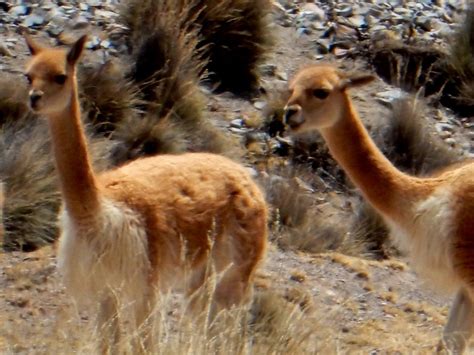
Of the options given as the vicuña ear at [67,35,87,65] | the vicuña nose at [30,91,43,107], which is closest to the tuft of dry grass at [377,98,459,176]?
the vicuña ear at [67,35,87,65]

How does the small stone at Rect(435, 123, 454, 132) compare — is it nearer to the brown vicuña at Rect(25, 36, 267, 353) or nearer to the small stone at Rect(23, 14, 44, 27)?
the small stone at Rect(23, 14, 44, 27)

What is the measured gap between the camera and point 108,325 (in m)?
5.97

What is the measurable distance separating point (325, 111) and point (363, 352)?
5.55 feet

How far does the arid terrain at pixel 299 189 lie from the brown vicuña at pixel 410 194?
660mm

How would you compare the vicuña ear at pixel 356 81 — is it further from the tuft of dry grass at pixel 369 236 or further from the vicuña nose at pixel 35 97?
the tuft of dry grass at pixel 369 236

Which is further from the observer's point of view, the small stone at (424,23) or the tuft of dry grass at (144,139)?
the small stone at (424,23)

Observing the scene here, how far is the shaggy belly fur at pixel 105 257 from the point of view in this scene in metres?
6.07

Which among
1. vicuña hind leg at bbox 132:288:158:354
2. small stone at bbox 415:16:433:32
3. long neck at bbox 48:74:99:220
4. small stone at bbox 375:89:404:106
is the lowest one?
small stone at bbox 375:89:404:106

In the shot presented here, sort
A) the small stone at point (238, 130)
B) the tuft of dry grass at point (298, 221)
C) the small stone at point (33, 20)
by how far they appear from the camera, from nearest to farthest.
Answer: the tuft of dry grass at point (298, 221)
the small stone at point (238, 130)
the small stone at point (33, 20)

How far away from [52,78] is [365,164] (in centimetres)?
191

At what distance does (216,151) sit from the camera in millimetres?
11164

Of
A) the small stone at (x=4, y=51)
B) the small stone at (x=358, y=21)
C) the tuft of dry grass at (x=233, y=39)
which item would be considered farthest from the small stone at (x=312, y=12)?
the small stone at (x=4, y=51)

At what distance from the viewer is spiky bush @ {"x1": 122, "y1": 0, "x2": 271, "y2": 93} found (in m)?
12.7

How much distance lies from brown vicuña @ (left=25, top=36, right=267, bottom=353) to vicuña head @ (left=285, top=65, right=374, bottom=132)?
1.48 feet
